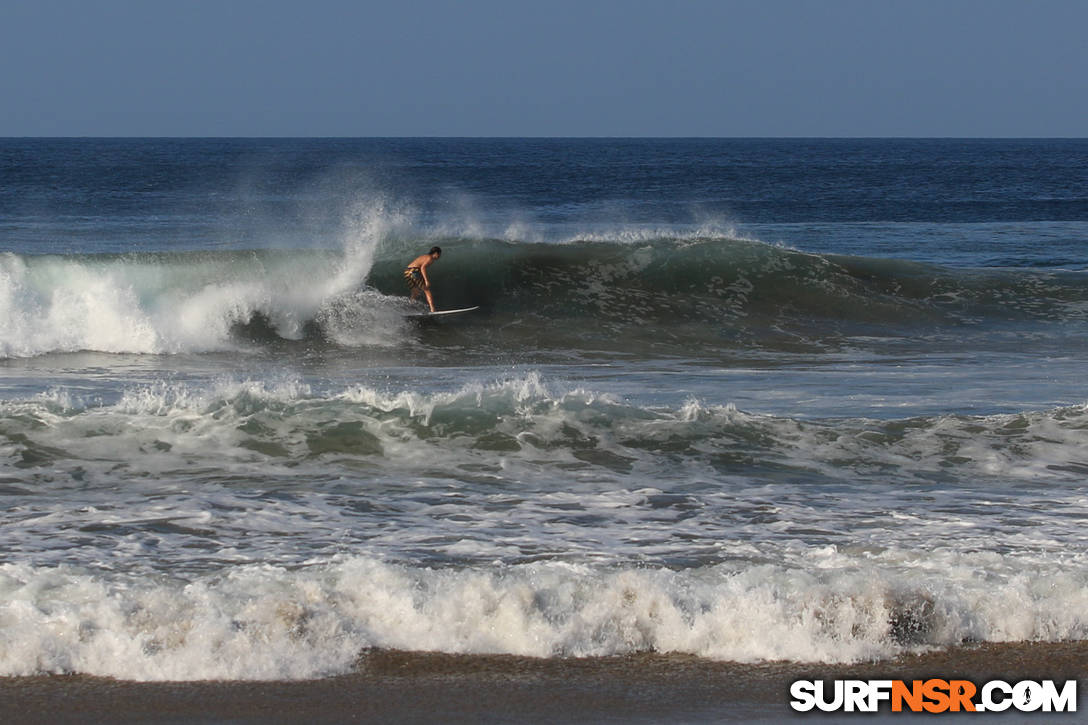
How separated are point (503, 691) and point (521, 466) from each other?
3.39 metres

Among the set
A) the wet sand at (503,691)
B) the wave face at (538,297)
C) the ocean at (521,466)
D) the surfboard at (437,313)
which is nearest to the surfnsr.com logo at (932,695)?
the wet sand at (503,691)

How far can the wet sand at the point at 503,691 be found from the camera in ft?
14.5

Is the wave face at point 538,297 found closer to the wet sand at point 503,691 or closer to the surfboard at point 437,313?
the surfboard at point 437,313

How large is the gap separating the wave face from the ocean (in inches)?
2.8

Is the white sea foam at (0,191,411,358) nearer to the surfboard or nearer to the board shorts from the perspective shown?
the surfboard

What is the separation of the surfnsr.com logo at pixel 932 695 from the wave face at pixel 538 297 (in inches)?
401

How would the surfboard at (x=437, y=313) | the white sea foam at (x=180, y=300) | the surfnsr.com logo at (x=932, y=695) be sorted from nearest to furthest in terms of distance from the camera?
the surfnsr.com logo at (x=932, y=695) < the white sea foam at (x=180, y=300) < the surfboard at (x=437, y=313)

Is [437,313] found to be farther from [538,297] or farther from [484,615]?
[484,615]

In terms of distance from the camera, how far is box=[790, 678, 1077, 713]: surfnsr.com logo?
4.59 m

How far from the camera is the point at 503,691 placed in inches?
184

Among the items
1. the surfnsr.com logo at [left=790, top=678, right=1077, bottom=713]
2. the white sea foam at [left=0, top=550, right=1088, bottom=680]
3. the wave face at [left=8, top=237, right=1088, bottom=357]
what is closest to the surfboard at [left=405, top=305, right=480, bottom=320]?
the wave face at [left=8, top=237, right=1088, bottom=357]

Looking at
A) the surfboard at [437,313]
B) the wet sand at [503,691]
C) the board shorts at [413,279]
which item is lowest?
the wet sand at [503,691]

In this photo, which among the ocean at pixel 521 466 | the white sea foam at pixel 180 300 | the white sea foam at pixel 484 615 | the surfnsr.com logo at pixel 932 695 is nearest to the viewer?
the surfnsr.com logo at pixel 932 695

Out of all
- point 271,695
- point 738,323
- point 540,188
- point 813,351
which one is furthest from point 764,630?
point 540,188
